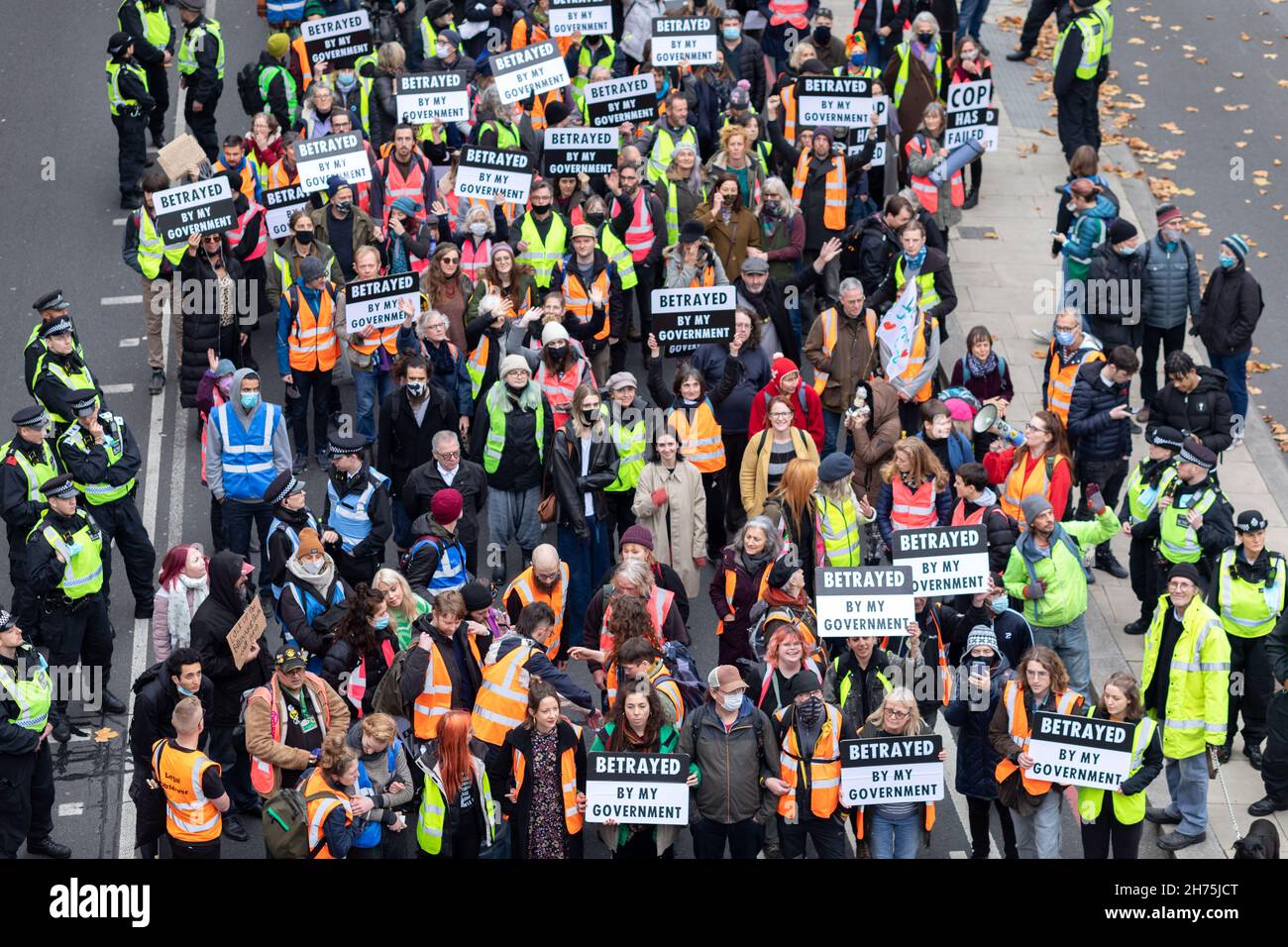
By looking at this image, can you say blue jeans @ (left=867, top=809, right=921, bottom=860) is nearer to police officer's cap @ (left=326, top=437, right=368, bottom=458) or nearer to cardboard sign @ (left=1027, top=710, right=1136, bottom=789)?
cardboard sign @ (left=1027, top=710, right=1136, bottom=789)

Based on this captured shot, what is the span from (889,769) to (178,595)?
4.76 m

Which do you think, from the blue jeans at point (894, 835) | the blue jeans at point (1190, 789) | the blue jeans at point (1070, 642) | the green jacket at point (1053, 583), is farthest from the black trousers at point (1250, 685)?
the blue jeans at point (894, 835)

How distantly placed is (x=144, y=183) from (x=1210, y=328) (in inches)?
365

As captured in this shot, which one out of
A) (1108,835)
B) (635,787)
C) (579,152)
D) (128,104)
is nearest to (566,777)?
(635,787)

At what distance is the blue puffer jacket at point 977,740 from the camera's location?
1277cm

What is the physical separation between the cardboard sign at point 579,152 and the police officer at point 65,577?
5.89 metres

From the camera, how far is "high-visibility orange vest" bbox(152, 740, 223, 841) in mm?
12117

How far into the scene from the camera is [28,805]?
1313 centimetres

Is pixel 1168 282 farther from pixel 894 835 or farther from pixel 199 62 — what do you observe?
pixel 199 62

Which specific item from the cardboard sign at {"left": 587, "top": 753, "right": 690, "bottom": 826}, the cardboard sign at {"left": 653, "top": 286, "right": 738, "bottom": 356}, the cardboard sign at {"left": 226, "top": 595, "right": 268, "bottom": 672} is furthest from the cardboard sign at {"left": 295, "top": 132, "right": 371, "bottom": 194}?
→ the cardboard sign at {"left": 587, "top": 753, "right": 690, "bottom": 826}

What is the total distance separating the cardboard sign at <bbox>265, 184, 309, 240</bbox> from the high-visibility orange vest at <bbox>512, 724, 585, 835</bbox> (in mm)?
7349

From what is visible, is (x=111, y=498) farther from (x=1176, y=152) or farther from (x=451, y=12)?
(x=1176, y=152)

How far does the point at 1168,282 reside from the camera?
1794 centimetres

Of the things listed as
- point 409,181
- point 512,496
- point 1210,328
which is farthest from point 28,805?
point 1210,328
